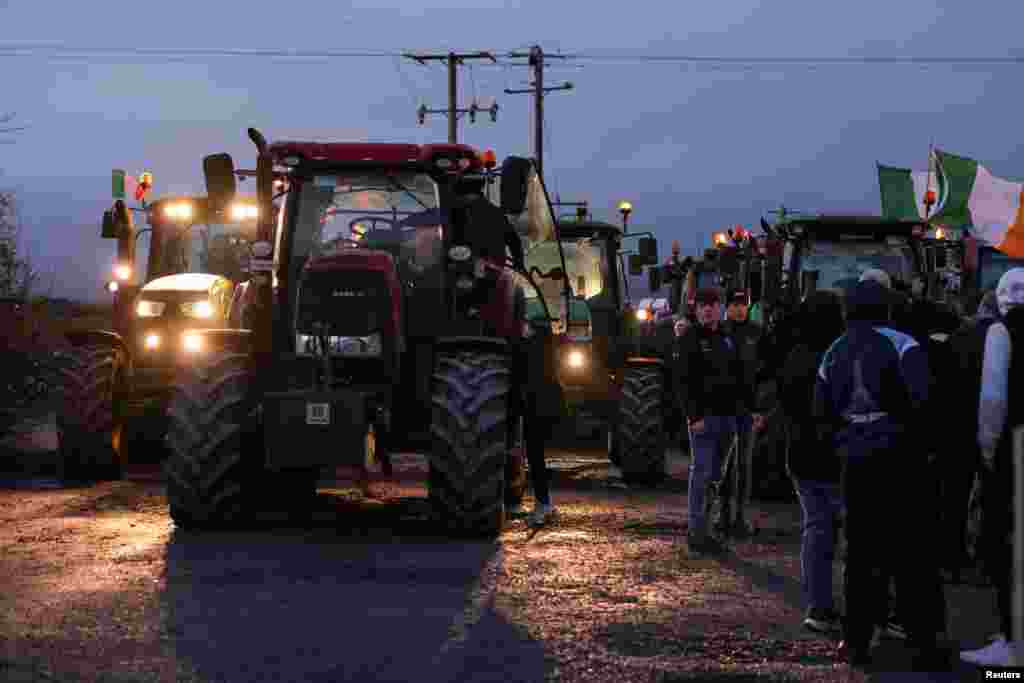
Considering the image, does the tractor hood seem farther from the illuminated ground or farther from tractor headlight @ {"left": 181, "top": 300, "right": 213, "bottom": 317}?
tractor headlight @ {"left": 181, "top": 300, "right": 213, "bottom": 317}

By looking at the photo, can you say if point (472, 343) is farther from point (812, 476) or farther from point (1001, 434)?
point (1001, 434)

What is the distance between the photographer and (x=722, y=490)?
38.0 feet

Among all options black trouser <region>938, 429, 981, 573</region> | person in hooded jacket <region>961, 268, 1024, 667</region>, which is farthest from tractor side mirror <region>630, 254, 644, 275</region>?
person in hooded jacket <region>961, 268, 1024, 667</region>

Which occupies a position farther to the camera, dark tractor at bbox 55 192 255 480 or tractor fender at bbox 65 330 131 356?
tractor fender at bbox 65 330 131 356

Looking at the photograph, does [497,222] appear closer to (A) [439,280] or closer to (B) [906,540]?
(A) [439,280]

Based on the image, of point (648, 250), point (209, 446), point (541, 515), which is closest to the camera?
point (209, 446)

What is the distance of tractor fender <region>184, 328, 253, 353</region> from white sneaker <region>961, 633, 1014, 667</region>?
6214 millimetres

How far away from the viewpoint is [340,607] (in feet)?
27.7

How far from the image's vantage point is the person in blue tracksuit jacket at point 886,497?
7270 millimetres

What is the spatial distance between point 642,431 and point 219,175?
5.12 metres

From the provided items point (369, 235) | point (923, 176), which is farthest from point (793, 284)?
point (923, 176)

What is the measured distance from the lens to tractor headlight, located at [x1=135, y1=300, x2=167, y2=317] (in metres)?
16.5

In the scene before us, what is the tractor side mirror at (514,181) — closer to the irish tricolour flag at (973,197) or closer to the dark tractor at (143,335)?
the dark tractor at (143,335)

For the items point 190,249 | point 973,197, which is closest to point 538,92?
point 973,197
